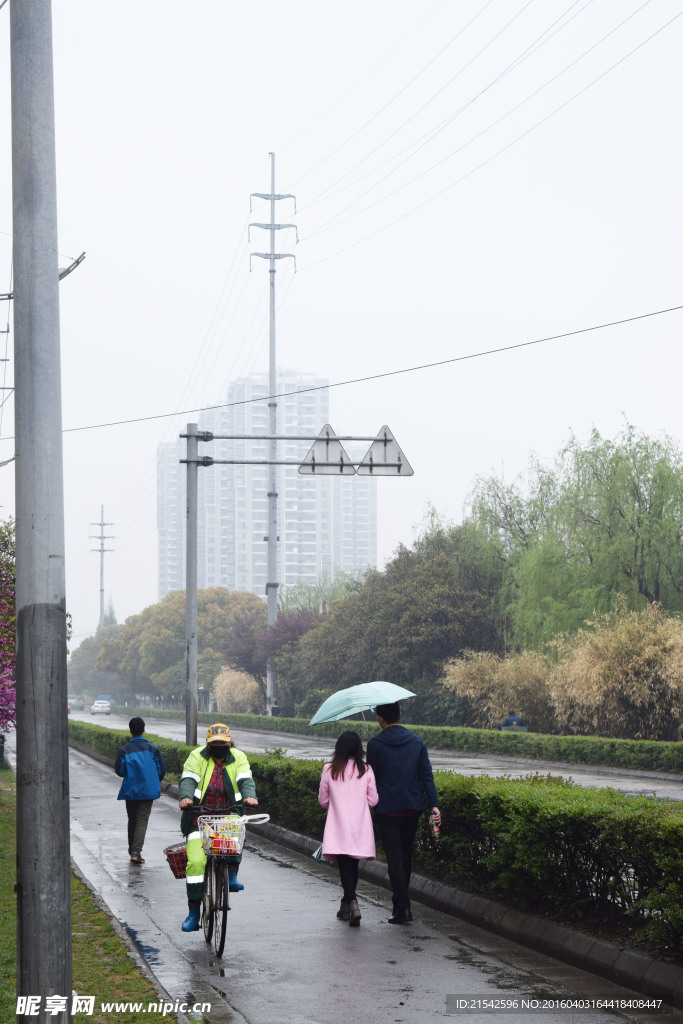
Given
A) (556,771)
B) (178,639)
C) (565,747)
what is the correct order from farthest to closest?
(178,639), (565,747), (556,771)

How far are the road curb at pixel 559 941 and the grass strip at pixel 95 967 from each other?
8.57 feet

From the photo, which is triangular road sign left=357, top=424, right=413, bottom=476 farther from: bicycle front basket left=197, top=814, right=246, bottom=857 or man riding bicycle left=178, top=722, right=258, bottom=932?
bicycle front basket left=197, top=814, right=246, bottom=857

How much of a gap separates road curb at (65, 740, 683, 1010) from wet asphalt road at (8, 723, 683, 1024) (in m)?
0.09

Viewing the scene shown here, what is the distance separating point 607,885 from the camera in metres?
7.67

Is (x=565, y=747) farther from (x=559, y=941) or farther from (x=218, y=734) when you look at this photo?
(x=559, y=941)

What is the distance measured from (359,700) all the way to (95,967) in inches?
117

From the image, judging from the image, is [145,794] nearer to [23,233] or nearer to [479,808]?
[479,808]

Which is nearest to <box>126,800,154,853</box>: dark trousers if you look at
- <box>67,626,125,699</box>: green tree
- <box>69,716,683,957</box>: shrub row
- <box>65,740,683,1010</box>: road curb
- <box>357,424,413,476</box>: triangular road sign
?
<box>65,740,683,1010</box>: road curb

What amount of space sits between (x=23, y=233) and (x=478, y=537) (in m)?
44.4

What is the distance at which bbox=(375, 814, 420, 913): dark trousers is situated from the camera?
9062 mm

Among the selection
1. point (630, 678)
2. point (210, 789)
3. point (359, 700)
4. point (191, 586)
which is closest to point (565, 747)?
point (630, 678)

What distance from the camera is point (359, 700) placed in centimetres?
949

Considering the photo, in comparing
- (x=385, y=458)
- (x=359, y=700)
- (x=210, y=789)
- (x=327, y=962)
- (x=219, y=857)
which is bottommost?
(x=327, y=962)

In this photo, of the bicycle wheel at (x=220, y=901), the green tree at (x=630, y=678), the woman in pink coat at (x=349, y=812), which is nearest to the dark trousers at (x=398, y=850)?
the woman in pink coat at (x=349, y=812)
